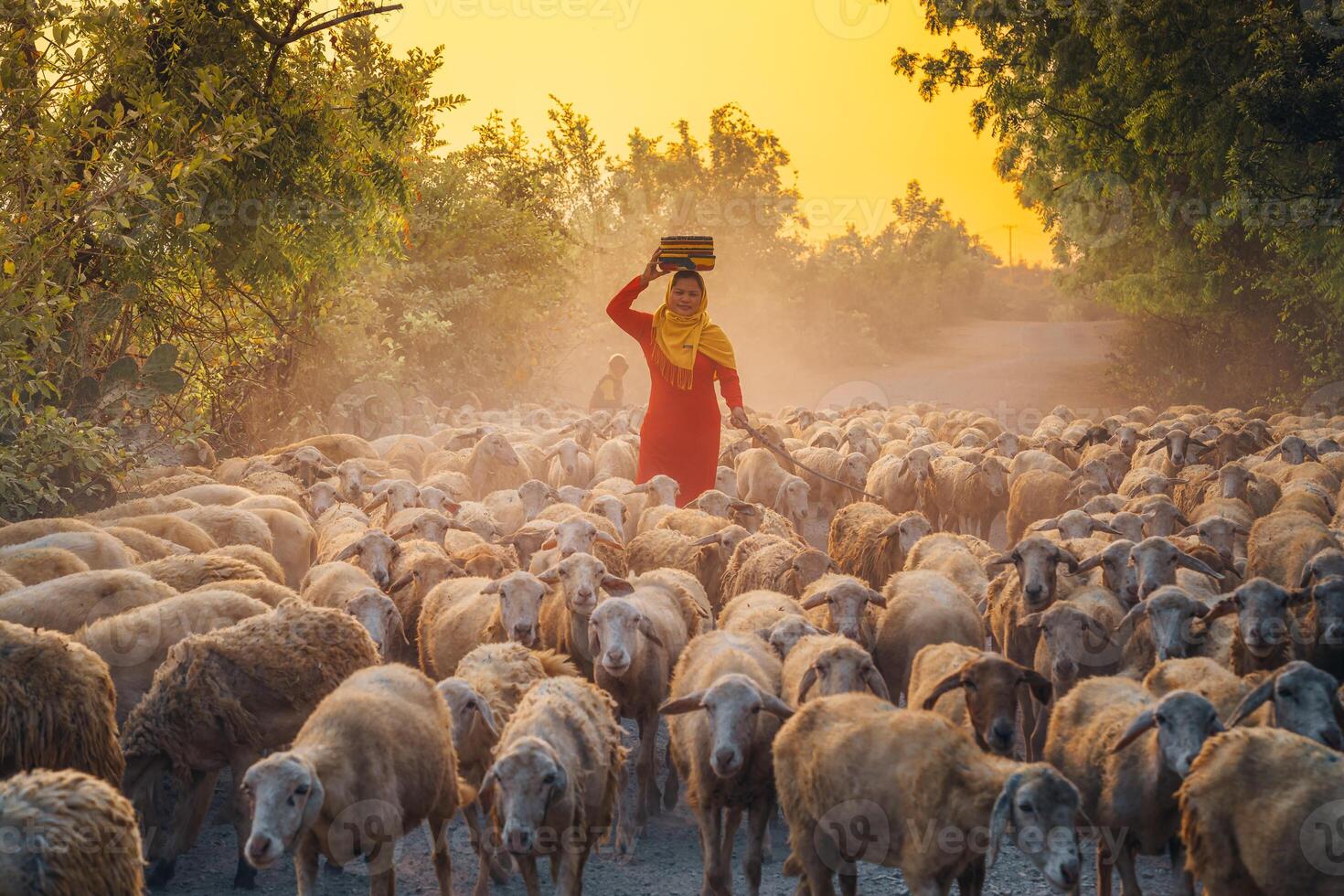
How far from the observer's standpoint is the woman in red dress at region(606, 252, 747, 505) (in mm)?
9953

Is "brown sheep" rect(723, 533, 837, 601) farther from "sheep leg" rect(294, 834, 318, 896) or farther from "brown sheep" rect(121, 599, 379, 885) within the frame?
"sheep leg" rect(294, 834, 318, 896)

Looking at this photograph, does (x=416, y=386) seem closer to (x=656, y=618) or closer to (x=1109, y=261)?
(x=1109, y=261)

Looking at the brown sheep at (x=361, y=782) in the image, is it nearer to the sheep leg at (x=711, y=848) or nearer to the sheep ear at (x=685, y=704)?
the sheep ear at (x=685, y=704)

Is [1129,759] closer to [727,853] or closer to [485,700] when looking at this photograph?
[727,853]

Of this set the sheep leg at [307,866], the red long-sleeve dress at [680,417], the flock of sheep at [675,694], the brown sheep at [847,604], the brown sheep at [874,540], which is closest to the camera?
the flock of sheep at [675,694]

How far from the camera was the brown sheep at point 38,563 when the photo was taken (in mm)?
7160

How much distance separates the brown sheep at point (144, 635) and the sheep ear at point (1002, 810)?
425 cm

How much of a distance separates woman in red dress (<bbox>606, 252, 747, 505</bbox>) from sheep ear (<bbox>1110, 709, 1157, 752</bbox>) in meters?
5.13

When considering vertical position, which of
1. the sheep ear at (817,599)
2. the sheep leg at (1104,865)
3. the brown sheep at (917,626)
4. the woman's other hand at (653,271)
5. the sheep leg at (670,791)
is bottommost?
the sheep leg at (670,791)

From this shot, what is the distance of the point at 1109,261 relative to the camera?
85.8 ft

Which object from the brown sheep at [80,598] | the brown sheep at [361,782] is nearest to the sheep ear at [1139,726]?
the brown sheep at [361,782]

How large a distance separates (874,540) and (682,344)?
2.43 m

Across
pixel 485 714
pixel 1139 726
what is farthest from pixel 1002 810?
pixel 485 714

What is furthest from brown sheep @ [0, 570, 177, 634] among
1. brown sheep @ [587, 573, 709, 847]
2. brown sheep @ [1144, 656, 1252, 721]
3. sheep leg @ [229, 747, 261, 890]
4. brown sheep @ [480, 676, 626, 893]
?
brown sheep @ [1144, 656, 1252, 721]
